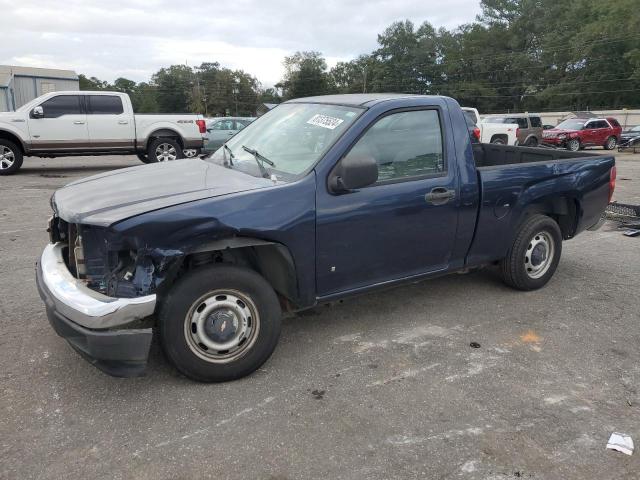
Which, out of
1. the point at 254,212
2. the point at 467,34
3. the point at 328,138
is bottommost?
the point at 254,212

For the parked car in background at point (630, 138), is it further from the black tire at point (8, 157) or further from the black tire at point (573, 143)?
the black tire at point (8, 157)

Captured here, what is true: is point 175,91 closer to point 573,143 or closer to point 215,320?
point 573,143

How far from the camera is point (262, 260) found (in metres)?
3.44

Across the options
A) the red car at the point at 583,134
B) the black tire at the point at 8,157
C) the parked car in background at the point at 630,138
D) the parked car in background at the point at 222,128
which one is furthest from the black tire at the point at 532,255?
the parked car in background at the point at 630,138

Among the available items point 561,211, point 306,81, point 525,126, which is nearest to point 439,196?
point 561,211

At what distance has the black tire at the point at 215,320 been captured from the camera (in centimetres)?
Answer: 301

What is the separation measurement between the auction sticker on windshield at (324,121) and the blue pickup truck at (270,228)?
12 millimetres

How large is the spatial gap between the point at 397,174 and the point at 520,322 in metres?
1.65

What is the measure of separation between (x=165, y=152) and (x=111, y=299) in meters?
11.8

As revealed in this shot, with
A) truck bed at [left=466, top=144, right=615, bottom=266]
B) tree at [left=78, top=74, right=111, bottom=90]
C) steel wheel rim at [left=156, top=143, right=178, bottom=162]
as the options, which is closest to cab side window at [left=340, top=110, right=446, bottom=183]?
truck bed at [left=466, top=144, right=615, bottom=266]

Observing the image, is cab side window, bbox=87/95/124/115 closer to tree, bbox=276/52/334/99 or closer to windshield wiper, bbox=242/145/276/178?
windshield wiper, bbox=242/145/276/178

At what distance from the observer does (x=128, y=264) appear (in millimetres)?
2965

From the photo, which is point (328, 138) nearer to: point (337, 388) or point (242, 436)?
point (337, 388)

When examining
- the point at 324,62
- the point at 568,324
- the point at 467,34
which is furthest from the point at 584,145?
the point at 324,62
